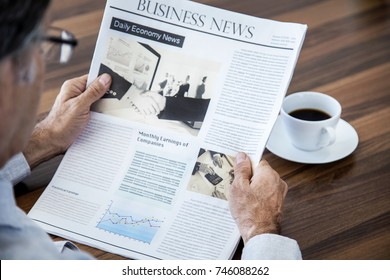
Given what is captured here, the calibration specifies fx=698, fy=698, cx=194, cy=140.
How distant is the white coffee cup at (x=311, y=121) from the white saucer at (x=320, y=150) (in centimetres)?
1

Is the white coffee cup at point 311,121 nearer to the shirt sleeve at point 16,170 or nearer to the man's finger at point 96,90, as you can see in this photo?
the man's finger at point 96,90

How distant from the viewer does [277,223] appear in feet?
3.22

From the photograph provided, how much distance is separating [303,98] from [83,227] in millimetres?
412

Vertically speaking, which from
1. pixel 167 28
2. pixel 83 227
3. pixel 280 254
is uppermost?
pixel 167 28

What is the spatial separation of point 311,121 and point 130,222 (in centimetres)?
33

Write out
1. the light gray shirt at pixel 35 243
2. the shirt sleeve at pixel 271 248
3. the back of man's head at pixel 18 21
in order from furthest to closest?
the shirt sleeve at pixel 271 248
the light gray shirt at pixel 35 243
the back of man's head at pixel 18 21

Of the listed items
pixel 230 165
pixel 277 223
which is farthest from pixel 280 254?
pixel 230 165

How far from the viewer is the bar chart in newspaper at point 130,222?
3.24ft

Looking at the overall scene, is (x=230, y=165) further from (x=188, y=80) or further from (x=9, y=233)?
(x=9, y=233)

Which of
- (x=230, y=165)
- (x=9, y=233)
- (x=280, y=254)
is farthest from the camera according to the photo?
(x=230, y=165)

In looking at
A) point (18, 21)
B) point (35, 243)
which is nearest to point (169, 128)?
point (35, 243)

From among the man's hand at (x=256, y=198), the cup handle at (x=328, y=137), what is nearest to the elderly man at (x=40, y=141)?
the man's hand at (x=256, y=198)

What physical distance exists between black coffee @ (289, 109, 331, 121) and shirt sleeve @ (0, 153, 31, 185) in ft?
1.42

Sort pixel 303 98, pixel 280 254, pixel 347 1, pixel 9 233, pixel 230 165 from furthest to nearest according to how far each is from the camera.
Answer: pixel 347 1, pixel 303 98, pixel 230 165, pixel 280 254, pixel 9 233
